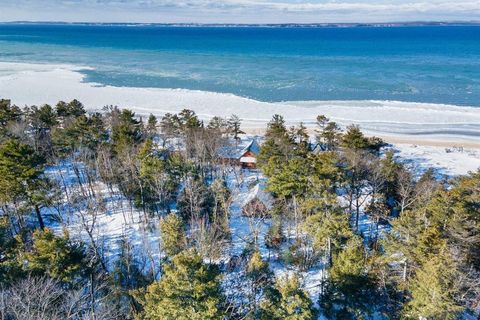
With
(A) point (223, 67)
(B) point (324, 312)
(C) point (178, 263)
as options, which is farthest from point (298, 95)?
(C) point (178, 263)

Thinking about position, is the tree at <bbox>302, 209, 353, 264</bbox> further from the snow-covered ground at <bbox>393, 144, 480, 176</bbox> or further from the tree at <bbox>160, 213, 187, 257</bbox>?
the snow-covered ground at <bbox>393, 144, 480, 176</bbox>

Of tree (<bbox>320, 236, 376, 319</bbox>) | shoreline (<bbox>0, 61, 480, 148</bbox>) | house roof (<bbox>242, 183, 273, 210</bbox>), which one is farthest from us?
shoreline (<bbox>0, 61, 480, 148</bbox>)

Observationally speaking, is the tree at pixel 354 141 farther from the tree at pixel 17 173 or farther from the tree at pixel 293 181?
the tree at pixel 17 173

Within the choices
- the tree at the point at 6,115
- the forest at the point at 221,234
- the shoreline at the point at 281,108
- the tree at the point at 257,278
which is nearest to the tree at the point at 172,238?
the forest at the point at 221,234

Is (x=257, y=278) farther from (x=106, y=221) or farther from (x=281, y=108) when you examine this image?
(x=281, y=108)

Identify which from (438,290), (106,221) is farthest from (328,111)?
(438,290)

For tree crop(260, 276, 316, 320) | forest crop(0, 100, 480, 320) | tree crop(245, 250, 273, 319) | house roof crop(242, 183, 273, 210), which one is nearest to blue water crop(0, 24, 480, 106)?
forest crop(0, 100, 480, 320)
